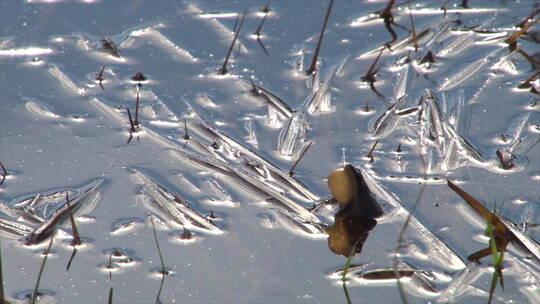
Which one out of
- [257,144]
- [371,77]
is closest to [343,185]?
[257,144]

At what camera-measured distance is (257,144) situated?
2.59 meters

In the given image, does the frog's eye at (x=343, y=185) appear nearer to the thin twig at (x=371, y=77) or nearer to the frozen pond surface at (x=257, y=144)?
the frozen pond surface at (x=257, y=144)

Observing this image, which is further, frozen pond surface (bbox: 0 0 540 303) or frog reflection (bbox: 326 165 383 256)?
frog reflection (bbox: 326 165 383 256)

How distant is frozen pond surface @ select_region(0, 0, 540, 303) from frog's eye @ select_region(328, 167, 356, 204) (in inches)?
2.6

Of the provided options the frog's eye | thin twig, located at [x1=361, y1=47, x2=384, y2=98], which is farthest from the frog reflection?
thin twig, located at [x1=361, y1=47, x2=384, y2=98]

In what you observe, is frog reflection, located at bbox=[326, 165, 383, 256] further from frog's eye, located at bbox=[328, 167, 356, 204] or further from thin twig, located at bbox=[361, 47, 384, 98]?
thin twig, located at bbox=[361, 47, 384, 98]

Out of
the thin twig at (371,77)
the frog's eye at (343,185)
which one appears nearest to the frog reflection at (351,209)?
the frog's eye at (343,185)

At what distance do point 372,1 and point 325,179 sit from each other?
1299 millimetres

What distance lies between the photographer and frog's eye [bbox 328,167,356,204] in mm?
2205

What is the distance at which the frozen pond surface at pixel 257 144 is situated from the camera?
6.75 ft

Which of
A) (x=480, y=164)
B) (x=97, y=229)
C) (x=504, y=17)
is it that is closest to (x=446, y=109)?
(x=480, y=164)

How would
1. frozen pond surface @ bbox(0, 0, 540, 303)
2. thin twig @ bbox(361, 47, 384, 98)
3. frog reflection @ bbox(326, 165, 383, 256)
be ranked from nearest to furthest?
frozen pond surface @ bbox(0, 0, 540, 303) → frog reflection @ bbox(326, 165, 383, 256) → thin twig @ bbox(361, 47, 384, 98)

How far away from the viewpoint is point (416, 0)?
137 inches

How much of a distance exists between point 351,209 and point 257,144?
472mm
